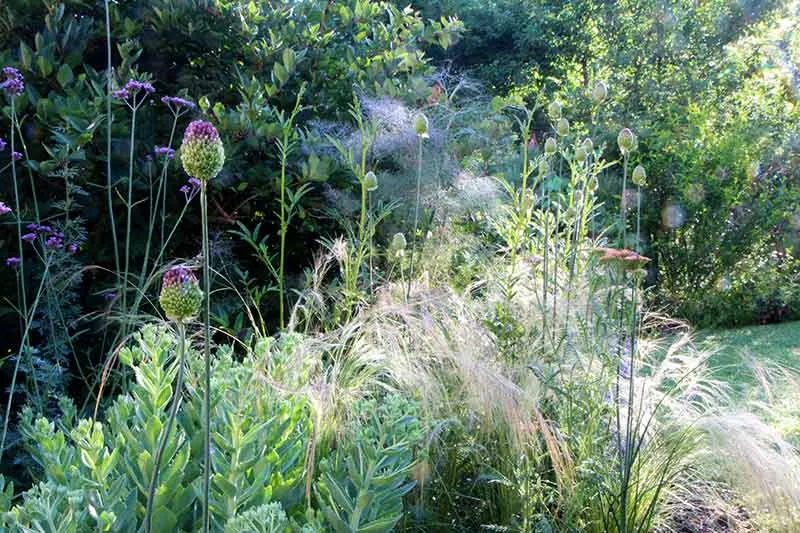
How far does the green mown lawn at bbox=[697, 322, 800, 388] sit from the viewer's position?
183 inches

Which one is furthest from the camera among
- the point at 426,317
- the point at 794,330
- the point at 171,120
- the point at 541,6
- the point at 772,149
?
the point at 541,6

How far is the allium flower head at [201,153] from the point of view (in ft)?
3.04

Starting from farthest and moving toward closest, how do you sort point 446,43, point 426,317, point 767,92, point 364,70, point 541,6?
point 541,6
point 767,92
point 446,43
point 364,70
point 426,317

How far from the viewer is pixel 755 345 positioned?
18.0ft

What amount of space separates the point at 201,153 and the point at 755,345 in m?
5.43

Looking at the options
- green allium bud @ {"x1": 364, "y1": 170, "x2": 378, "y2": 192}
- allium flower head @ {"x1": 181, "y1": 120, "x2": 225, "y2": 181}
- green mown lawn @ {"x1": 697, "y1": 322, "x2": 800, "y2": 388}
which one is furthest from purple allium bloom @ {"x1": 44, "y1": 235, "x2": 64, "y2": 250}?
green mown lawn @ {"x1": 697, "y1": 322, "x2": 800, "y2": 388}

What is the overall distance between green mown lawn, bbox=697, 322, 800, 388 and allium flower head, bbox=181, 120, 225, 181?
3984mm

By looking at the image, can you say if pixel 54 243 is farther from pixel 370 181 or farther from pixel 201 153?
pixel 201 153

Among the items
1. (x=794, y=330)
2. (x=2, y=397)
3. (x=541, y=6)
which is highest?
(x=541, y=6)

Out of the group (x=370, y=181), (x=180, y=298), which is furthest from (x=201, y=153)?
(x=370, y=181)

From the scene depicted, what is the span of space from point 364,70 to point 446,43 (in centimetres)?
61

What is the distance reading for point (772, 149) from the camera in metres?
6.85

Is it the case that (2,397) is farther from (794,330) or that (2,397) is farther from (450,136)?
(794,330)

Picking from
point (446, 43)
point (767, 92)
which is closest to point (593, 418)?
point (446, 43)
